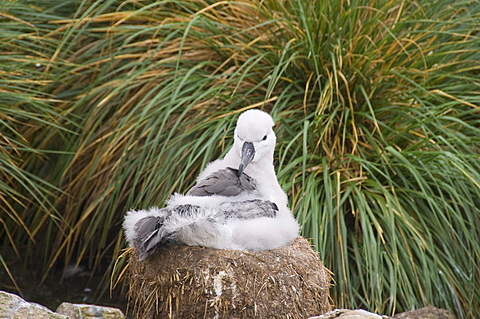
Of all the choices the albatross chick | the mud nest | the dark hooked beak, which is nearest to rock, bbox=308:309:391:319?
the mud nest

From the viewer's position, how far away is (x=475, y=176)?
15.3ft

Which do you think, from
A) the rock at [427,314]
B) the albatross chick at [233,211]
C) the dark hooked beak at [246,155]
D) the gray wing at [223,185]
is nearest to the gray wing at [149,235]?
the albatross chick at [233,211]

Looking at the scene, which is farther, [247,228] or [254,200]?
[254,200]

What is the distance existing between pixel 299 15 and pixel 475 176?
180cm

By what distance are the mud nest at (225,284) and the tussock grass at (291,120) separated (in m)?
1.00

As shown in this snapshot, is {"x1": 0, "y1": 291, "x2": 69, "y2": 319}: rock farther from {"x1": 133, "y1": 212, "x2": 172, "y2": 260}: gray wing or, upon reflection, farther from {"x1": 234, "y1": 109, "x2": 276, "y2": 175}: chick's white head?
{"x1": 234, "y1": 109, "x2": 276, "y2": 175}: chick's white head

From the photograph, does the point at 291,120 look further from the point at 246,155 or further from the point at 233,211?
the point at 233,211

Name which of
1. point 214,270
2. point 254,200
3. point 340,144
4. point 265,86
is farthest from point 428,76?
point 214,270

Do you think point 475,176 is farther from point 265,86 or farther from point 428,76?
point 265,86

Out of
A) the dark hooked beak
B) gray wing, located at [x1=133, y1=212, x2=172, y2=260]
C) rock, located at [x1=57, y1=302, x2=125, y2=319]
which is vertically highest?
the dark hooked beak

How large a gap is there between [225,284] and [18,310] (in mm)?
949

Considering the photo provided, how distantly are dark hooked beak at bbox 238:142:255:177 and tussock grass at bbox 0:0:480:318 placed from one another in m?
0.80

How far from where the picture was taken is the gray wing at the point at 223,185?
3.57 m

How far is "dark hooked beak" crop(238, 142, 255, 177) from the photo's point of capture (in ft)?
12.2
